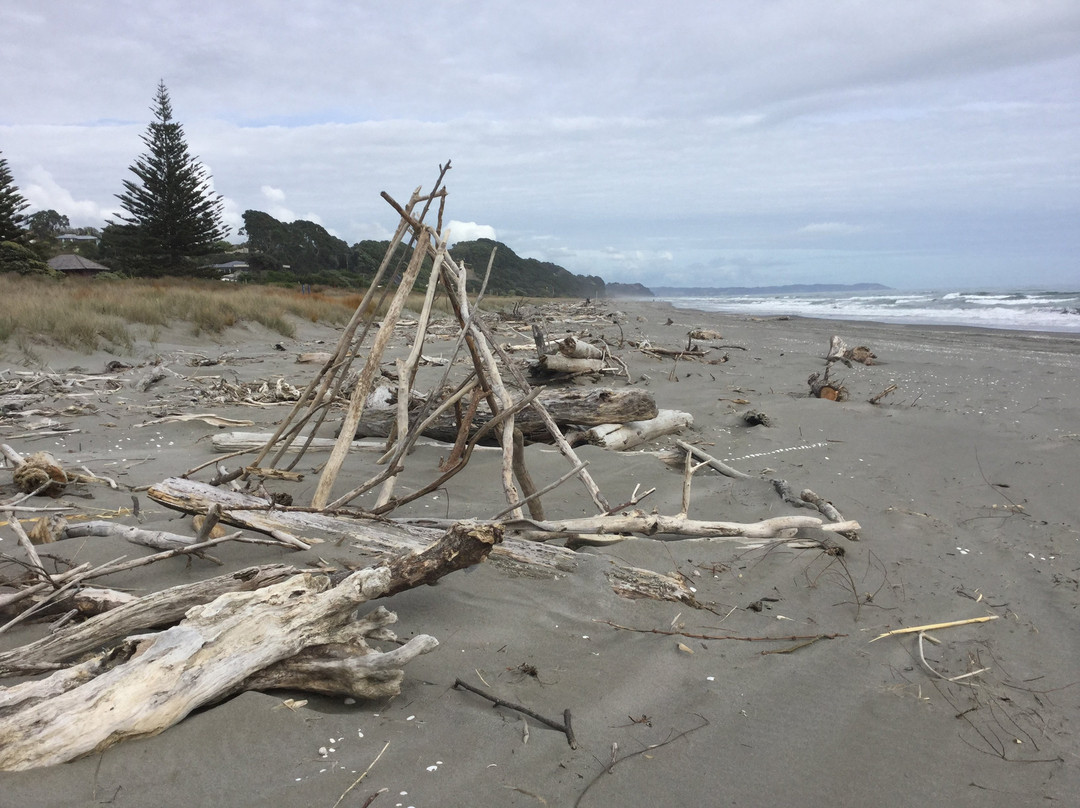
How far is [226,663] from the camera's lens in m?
2.01

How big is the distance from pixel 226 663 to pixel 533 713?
96 centimetres

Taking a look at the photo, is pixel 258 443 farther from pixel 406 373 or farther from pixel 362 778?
pixel 362 778

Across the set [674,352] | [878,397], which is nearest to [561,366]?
[878,397]

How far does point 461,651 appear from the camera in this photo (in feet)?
8.45

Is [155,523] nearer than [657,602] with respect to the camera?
No

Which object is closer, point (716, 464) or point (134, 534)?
point (134, 534)

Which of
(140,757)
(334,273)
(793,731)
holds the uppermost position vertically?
(334,273)

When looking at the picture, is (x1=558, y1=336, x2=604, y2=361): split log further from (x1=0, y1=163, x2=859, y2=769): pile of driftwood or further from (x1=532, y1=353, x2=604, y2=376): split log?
(x1=0, y1=163, x2=859, y2=769): pile of driftwood

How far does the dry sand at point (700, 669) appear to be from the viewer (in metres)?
1.92

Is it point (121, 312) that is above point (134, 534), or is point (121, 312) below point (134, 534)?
Answer: above

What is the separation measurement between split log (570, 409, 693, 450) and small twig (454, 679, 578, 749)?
3.63 m

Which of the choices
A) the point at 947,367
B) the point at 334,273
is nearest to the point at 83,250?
the point at 334,273

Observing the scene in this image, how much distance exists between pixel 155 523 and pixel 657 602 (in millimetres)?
2569

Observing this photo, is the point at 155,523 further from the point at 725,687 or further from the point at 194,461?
the point at 725,687
